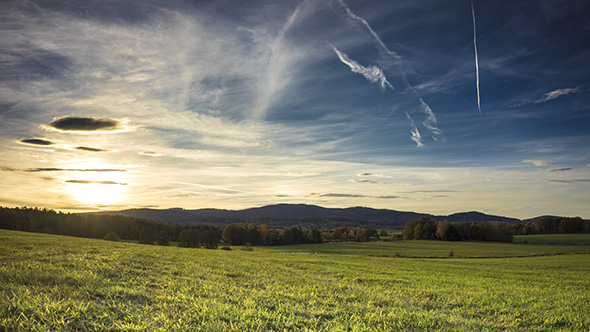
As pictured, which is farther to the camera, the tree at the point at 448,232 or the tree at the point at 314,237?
the tree at the point at 448,232

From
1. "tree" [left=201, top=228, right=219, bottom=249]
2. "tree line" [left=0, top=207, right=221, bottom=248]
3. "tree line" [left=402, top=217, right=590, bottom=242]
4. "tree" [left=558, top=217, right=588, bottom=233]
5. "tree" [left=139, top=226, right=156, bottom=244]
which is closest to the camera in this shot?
"tree line" [left=0, top=207, right=221, bottom=248]

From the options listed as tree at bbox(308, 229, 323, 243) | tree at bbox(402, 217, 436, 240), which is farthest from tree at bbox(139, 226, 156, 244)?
tree at bbox(402, 217, 436, 240)

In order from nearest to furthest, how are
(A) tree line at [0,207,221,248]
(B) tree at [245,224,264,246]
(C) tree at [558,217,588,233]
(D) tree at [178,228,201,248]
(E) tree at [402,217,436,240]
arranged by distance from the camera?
(A) tree line at [0,207,221,248]
(D) tree at [178,228,201,248]
(B) tree at [245,224,264,246]
(E) tree at [402,217,436,240]
(C) tree at [558,217,588,233]

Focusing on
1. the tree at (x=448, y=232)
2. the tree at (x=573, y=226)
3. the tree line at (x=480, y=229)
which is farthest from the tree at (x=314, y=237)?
the tree at (x=573, y=226)

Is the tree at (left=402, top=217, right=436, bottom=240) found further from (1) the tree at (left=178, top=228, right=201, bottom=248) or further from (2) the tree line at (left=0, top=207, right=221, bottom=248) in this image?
A: (1) the tree at (left=178, top=228, right=201, bottom=248)

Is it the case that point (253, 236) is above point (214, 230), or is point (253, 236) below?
below

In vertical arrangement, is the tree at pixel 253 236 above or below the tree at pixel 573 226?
below

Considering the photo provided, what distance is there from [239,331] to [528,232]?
170 metres

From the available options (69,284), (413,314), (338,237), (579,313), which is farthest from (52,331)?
(338,237)

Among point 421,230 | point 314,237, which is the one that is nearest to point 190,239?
point 314,237

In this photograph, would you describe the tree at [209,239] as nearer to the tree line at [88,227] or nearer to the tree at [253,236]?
the tree line at [88,227]

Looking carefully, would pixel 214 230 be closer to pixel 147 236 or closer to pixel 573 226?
pixel 147 236

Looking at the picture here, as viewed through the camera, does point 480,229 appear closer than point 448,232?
No

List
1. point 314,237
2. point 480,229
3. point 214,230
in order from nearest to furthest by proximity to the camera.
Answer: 1. point 214,230
2. point 314,237
3. point 480,229
